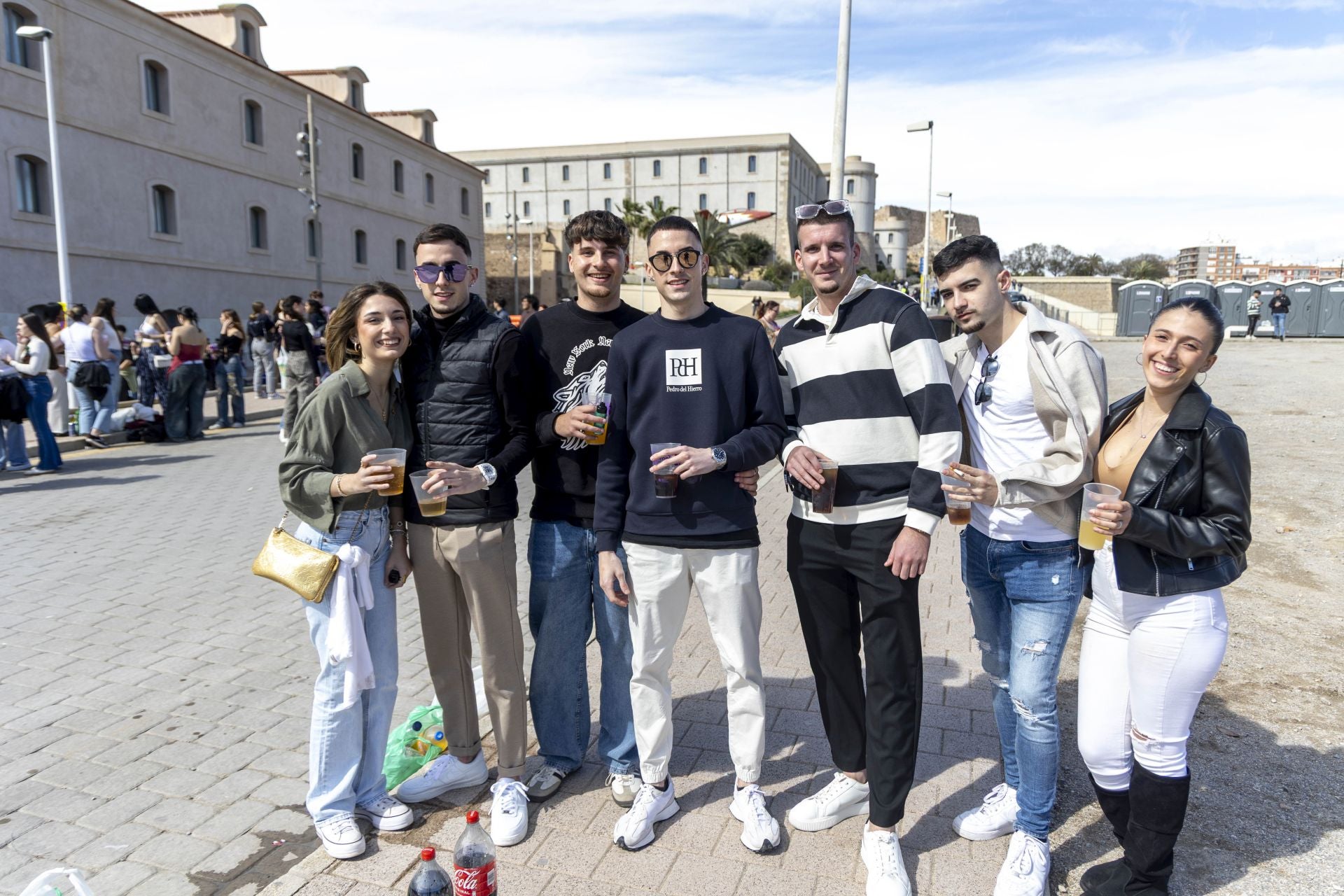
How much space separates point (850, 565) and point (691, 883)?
1203 millimetres

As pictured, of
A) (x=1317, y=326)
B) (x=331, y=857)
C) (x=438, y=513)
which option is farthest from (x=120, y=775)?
(x=1317, y=326)

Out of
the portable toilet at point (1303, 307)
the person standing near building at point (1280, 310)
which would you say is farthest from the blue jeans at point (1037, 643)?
the portable toilet at point (1303, 307)

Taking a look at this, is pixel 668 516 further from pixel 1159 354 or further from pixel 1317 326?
pixel 1317 326

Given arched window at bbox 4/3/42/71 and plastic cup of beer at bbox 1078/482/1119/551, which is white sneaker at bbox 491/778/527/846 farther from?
arched window at bbox 4/3/42/71

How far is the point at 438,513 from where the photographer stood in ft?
10.1

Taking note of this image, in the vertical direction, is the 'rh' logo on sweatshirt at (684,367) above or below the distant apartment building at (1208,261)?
below

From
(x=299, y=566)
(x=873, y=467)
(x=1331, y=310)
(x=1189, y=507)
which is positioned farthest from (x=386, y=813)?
(x=1331, y=310)

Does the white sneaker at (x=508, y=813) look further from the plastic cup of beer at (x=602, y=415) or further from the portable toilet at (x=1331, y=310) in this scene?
the portable toilet at (x=1331, y=310)

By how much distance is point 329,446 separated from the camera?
122 inches

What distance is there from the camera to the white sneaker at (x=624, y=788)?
3.37 metres

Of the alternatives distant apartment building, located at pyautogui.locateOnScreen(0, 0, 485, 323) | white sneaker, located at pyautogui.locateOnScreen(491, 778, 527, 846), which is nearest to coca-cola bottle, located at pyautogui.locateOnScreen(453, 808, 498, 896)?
white sneaker, located at pyautogui.locateOnScreen(491, 778, 527, 846)

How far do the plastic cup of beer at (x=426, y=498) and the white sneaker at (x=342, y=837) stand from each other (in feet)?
3.83

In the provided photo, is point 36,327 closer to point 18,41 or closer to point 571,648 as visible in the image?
point 571,648

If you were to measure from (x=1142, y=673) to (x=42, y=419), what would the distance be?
39.7 feet
